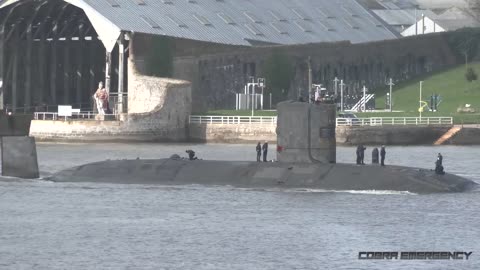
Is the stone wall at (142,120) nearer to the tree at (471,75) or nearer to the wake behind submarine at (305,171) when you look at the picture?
the tree at (471,75)

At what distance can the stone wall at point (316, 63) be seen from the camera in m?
106

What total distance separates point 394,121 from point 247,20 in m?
21.6

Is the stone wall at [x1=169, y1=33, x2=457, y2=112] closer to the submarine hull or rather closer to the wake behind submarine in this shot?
the submarine hull

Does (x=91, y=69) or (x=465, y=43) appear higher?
(x=465, y=43)

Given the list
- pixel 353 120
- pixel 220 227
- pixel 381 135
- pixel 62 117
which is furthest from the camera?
Answer: pixel 62 117

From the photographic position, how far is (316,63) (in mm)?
120000

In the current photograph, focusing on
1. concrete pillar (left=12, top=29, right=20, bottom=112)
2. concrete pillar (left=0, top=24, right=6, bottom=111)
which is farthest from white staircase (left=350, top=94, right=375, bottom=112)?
concrete pillar (left=0, top=24, right=6, bottom=111)

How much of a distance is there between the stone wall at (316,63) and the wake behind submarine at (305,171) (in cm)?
4263

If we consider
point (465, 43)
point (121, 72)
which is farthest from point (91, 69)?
point (465, 43)

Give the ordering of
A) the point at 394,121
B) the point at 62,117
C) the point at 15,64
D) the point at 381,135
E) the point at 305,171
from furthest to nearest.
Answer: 1. the point at 15,64
2. the point at 62,117
3. the point at 394,121
4. the point at 381,135
5. the point at 305,171

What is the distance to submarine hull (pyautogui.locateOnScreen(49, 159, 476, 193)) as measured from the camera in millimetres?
57469

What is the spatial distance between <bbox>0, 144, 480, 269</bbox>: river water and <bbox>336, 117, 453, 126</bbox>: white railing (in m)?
32.0

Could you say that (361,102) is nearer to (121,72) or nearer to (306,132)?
(121,72)

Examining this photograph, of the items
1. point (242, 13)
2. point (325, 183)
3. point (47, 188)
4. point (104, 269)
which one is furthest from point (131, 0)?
point (104, 269)
